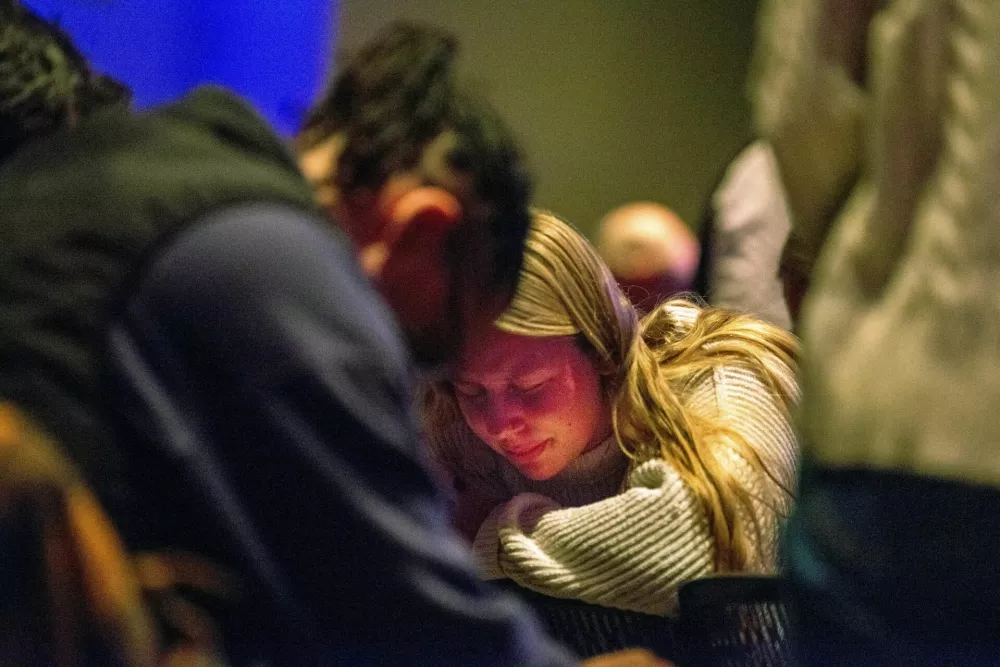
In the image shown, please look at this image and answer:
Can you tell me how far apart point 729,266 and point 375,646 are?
3.89 feet

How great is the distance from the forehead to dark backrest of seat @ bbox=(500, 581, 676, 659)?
0.23 metres

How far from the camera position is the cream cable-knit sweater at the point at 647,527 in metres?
1.09

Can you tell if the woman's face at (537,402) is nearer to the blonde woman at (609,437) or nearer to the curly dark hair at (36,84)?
the blonde woman at (609,437)

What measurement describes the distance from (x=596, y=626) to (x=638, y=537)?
9cm

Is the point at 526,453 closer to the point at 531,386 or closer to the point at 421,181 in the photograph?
the point at 531,386

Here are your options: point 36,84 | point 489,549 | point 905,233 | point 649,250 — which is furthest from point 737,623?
A: point 649,250

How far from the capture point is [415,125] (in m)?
0.78

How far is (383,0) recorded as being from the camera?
260 cm

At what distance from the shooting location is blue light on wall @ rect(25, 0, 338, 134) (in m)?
2.07

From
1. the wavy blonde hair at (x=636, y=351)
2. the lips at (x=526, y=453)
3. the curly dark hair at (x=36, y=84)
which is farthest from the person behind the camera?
the lips at (x=526, y=453)

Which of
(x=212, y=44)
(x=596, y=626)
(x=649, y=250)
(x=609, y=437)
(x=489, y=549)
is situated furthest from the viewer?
(x=649, y=250)

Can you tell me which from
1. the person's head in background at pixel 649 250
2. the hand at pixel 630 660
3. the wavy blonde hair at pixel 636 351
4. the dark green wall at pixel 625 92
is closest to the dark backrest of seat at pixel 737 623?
the hand at pixel 630 660

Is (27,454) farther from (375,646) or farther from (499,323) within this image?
(499,323)

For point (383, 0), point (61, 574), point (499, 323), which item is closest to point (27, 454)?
point (61, 574)
